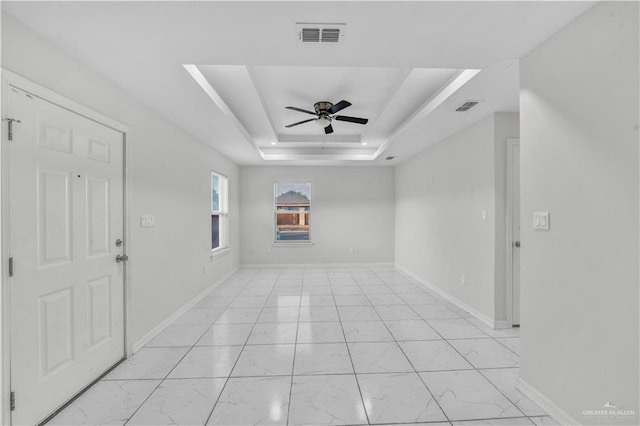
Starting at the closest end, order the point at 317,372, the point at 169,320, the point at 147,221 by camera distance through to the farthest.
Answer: the point at 317,372, the point at 147,221, the point at 169,320

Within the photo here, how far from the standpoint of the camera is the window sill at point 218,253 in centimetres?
481

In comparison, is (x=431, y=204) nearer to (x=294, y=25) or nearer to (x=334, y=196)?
(x=334, y=196)

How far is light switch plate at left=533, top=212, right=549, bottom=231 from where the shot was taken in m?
1.83

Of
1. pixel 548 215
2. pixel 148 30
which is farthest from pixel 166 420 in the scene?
pixel 548 215

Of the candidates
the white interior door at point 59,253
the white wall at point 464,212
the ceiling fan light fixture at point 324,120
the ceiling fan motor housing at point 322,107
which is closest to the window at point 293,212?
the white wall at point 464,212

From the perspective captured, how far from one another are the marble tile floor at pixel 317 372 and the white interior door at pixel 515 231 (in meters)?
0.29

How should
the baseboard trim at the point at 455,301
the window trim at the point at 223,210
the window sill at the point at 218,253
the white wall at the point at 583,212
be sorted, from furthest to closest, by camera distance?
the window trim at the point at 223,210 < the window sill at the point at 218,253 < the baseboard trim at the point at 455,301 < the white wall at the point at 583,212

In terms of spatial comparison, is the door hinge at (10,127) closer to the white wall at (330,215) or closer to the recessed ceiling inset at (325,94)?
the recessed ceiling inset at (325,94)

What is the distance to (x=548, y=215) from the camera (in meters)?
1.82

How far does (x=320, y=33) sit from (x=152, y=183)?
2324 millimetres

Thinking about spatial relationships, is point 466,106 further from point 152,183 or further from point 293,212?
point 293,212

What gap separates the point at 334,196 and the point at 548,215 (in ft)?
16.7

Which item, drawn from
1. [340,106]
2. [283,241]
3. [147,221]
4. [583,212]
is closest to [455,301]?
[583,212]

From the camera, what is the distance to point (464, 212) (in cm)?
379
